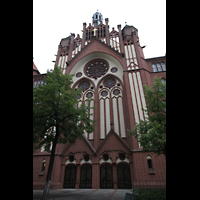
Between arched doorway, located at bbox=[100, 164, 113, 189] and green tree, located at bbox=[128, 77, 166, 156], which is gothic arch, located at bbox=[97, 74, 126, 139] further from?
green tree, located at bbox=[128, 77, 166, 156]

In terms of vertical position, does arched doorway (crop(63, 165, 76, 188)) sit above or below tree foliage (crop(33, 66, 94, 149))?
below

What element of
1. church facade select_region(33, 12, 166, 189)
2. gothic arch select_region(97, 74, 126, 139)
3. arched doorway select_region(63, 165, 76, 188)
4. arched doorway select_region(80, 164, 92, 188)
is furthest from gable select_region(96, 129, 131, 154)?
arched doorway select_region(63, 165, 76, 188)

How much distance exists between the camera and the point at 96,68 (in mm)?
24891

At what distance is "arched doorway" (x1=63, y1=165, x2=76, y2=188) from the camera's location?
1648 centimetres

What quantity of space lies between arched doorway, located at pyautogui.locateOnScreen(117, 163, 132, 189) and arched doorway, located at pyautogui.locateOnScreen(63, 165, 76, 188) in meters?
5.36

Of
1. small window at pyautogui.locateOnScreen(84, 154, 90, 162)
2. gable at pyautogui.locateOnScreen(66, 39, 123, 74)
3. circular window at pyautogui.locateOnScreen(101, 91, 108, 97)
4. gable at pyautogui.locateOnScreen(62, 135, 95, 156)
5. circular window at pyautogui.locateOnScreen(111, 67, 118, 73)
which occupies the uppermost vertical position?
gable at pyautogui.locateOnScreen(66, 39, 123, 74)

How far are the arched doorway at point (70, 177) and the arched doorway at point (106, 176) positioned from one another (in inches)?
134

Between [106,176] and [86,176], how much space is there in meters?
2.40

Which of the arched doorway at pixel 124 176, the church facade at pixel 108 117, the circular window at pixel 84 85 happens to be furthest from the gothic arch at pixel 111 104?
the arched doorway at pixel 124 176

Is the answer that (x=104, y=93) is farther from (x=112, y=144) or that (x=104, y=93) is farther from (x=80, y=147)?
(x=80, y=147)
